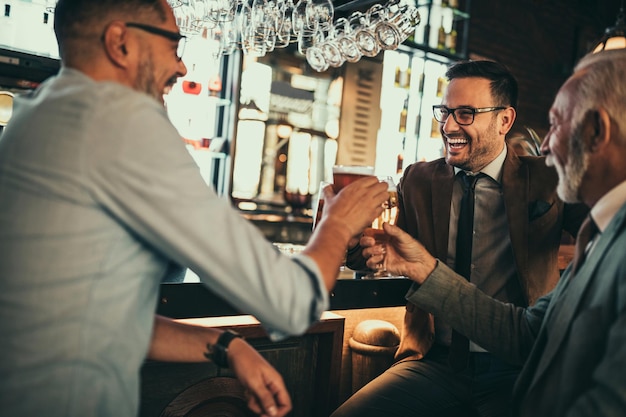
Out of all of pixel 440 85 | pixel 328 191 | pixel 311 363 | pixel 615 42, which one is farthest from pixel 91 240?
pixel 440 85

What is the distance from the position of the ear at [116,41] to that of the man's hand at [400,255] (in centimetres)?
91

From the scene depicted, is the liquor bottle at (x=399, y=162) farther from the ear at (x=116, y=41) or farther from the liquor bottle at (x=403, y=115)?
the ear at (x=116, y=41)

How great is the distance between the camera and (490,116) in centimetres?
233

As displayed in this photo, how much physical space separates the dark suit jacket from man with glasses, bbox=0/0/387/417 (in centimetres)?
120

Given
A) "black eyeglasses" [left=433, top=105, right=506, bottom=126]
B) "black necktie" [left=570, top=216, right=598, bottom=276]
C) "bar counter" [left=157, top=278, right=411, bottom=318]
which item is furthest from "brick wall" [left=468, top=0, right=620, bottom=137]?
"black necktie" [left=570, top=216, right=598, bottom=276]

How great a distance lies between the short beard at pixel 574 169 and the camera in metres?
1.36

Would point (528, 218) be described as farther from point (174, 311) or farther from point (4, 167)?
point (4, 167)

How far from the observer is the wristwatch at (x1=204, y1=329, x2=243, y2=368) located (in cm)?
133

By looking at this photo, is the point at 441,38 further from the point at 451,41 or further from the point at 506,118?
the point at 506,118

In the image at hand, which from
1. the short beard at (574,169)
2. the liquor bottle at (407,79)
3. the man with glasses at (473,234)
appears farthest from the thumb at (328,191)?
the liquor bottle at (407,79)

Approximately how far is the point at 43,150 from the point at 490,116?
1.78 metres

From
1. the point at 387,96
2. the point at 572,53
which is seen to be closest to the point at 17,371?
the point at 387,96

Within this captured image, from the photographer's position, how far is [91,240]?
1000 mm

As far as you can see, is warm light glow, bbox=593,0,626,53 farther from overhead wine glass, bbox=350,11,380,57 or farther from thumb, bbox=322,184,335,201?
thumb, bbox=322,184,335,201
